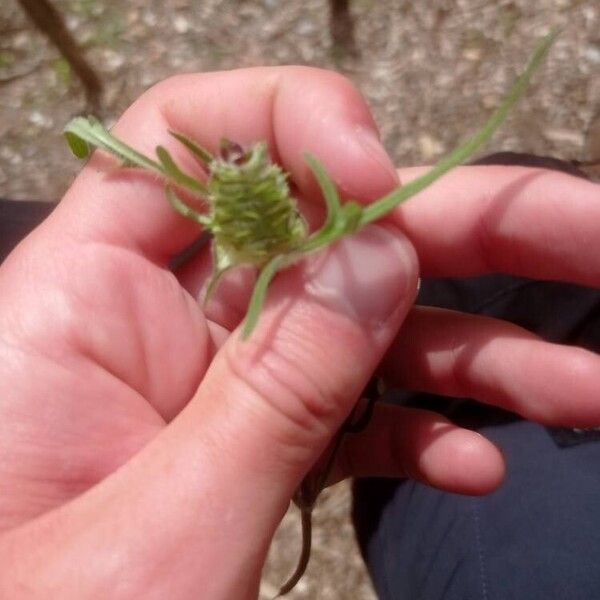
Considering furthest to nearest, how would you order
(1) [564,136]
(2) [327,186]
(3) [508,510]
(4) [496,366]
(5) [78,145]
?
1. (1) [564,136]
2. (3) [508,510]
3. (4) [496,366]
4. (5) [78,145]
5. (2) [327,186]

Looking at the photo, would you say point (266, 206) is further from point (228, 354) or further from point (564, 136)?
point (564, 136)

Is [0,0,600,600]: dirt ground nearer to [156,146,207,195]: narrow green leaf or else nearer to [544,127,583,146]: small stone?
[544,127,583,146]: small stone

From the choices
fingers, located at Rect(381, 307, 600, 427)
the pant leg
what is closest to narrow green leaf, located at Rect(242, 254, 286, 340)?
fingers, located at Rect(381, 307, 600, 427)

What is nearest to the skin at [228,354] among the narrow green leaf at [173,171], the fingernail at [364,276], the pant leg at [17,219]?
the fingernail at [364,276]

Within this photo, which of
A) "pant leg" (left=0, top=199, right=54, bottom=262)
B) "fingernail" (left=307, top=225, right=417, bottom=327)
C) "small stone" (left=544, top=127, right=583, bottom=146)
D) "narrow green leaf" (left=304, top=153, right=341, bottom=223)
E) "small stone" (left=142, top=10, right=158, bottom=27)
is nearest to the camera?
"narrow green leaf" (left=304, top=153, right=341, bottom=223)

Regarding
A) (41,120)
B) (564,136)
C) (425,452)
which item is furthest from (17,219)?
(564,136)

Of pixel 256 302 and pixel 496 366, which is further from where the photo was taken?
pixel 496 366

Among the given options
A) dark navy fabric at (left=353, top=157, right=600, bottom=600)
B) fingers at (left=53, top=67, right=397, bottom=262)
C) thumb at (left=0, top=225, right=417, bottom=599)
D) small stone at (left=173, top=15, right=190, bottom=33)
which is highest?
fingers at (left=53, top=67, right=397, bottom=262)
